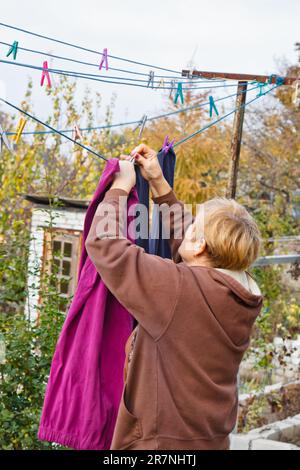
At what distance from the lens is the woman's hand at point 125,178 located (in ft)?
6.28

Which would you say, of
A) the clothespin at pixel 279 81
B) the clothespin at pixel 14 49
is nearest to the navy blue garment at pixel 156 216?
the clothespin at pixel 14 49

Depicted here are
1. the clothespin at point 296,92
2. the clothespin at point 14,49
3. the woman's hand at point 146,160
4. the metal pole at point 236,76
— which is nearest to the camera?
the woman's hand at point 146,160

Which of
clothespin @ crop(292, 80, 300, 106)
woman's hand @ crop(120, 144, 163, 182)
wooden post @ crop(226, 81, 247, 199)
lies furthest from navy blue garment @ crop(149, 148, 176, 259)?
clothespin @ crop(292, 80, 300, 106)

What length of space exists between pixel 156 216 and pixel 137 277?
0.57 metres

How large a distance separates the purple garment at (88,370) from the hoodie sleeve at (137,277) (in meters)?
0.22

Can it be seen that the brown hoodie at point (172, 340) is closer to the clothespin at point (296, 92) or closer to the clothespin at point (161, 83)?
the clothespin at point (161, 83)

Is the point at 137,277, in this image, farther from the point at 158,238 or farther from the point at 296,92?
the point at 296,92

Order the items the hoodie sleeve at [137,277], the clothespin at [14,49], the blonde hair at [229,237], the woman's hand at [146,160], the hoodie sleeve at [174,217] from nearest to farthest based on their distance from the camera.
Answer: the hoodie sleeve at [137,277], the blonde hair at [229,237], the woman's hand at [146,160], the hoodie sleeve at [174,217], the clothespin at [14,49]

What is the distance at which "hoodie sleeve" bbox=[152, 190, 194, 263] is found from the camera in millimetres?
2195

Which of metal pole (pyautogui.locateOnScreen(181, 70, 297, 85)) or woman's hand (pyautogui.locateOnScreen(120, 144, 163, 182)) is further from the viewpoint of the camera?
metal pole (pyautogui.locateOnScreen(181, 70, 297, 85))

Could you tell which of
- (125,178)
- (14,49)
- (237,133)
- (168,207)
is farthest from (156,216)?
(237,133)

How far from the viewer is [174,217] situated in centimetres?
221

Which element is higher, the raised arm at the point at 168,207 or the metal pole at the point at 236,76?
the metal pole at the point at 236,76

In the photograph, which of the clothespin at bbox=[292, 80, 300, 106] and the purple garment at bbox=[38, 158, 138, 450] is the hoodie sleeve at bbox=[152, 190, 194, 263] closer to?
the purple garment at bbox=[38, 158, 138, 450]
